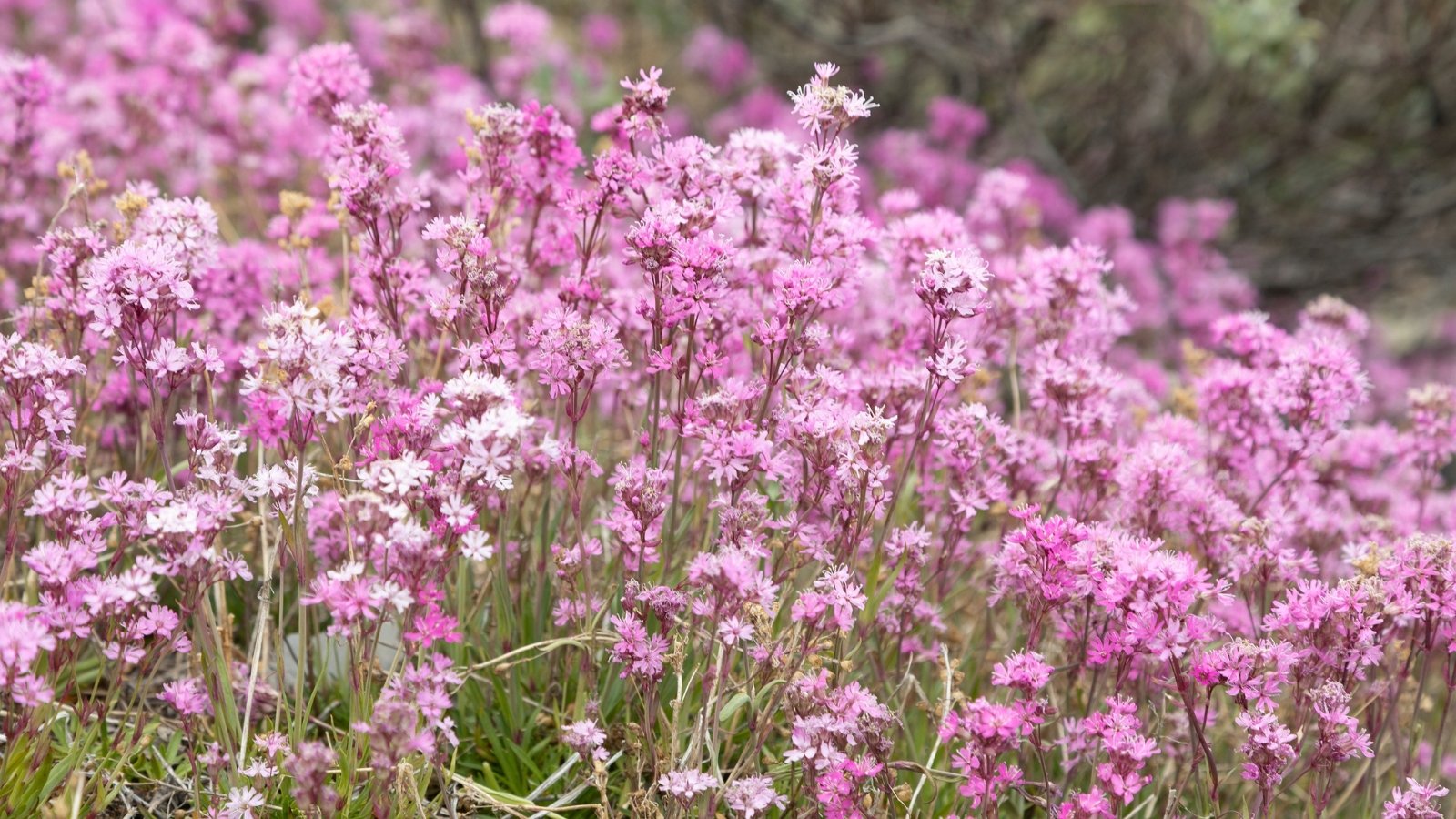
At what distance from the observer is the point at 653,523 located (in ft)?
9.94

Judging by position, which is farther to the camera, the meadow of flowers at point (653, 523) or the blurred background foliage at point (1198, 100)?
the blurred background foliage at point (1198, 100)

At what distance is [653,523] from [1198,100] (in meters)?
6.20

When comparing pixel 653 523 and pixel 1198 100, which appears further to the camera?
pixel 1198 100

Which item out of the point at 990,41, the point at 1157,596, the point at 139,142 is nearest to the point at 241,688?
the point at 1157,596

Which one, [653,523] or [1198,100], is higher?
[1198,100]

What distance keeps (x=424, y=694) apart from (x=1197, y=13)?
6.31m

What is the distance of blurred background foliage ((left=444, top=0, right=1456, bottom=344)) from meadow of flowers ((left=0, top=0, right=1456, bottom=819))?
335 cm

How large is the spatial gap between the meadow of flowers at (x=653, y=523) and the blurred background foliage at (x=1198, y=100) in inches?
132

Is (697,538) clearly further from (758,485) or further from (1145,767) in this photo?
(1145,767)

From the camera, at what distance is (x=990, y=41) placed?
7113 mm

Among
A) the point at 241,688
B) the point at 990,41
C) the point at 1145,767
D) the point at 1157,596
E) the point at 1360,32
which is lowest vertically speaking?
the point at 241,688

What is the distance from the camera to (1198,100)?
309 inches

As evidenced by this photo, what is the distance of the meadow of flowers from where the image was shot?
2.61m

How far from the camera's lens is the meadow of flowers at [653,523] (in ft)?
8.57
